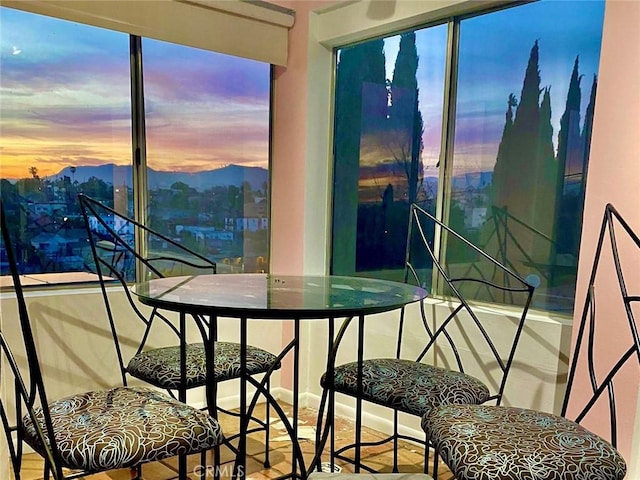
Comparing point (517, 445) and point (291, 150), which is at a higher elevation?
point (291, 150)

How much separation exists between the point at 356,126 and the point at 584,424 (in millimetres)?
1835

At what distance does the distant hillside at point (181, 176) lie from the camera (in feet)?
7.86

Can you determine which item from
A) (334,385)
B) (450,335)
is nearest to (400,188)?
(450,335)

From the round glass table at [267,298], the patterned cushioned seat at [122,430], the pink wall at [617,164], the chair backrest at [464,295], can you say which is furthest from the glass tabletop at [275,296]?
the pink wall at [617,164]

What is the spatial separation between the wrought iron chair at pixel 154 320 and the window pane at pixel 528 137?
114 centimetres

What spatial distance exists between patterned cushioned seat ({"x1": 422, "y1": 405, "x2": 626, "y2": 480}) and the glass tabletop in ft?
1.20

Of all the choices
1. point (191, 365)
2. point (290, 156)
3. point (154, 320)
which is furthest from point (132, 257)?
point (290, 156)

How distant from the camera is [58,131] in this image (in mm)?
2307

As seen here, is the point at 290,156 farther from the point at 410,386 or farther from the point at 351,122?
the point at 410,386

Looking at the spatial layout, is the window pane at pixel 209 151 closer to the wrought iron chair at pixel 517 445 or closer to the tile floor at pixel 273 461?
the tile floor at pixel 273 461

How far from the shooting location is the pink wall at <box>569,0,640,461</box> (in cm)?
163

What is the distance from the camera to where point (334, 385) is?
179 centimetres

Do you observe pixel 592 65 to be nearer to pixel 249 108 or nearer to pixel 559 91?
pixel 559 91

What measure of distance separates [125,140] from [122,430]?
1671 millimetres
